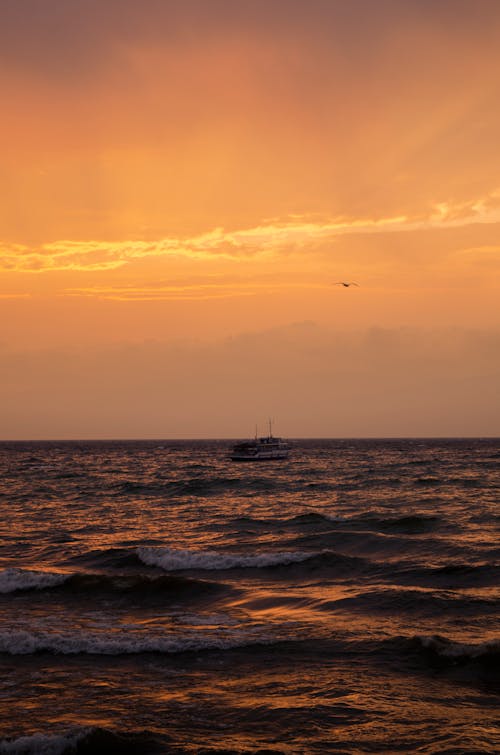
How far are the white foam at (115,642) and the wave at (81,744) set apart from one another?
4492mm

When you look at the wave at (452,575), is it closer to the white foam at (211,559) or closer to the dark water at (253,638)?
the dark water at (253,638)

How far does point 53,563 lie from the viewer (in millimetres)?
26922

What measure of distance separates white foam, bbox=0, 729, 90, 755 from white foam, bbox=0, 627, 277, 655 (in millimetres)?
4637

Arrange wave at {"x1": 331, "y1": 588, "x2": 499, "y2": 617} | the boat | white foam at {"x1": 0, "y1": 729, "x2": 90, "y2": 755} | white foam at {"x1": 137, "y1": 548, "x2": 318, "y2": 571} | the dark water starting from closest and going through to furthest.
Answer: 1. white foam at {"x1": 0, "y1": 729, "x2": 90, "y2": 755}
2. the dark water
3. wave at {"x1": 331, "y1": 588, "x2": 499, "y2": 617}
4. white foam at {"x1": 137, "y1": 548, "x2": 318, "y2": 571}
5. the boat

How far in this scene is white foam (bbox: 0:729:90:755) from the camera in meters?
10.3

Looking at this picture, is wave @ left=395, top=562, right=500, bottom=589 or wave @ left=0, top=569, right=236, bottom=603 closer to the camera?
wave @ left=395, top=562, right=500, bottom=589

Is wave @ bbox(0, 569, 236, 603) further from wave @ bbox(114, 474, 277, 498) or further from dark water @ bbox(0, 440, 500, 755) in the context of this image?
wave @ bbox(114, 474, 277, 498)

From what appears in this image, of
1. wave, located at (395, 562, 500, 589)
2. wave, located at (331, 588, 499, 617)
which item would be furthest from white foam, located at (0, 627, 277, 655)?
wave, located at (395, 562, 500, 589)

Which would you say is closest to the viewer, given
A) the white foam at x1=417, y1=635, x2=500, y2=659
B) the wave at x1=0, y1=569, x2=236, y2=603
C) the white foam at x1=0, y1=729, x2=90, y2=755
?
the white foam at x1=0, y1=729, x2=90, y2=755

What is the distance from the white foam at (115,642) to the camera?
50.3ft

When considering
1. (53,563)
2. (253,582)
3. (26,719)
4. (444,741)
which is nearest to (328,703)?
(444,741)

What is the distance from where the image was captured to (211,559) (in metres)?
26.5

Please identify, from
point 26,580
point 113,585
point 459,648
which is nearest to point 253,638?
point 459,648

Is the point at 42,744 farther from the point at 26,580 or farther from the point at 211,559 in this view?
the point at 211,559
